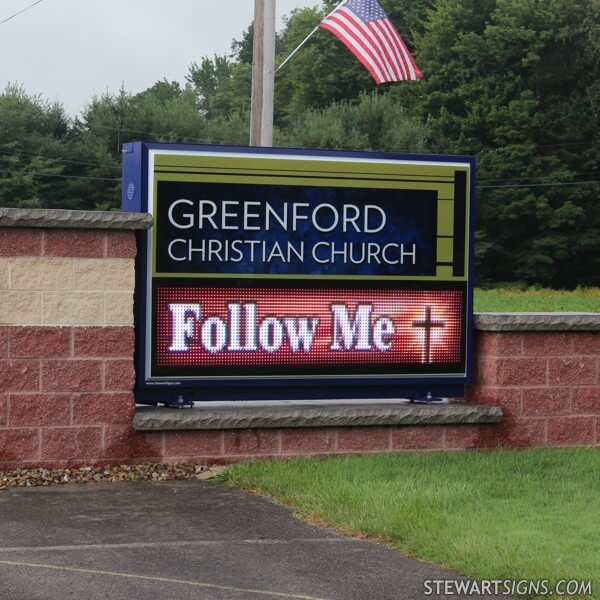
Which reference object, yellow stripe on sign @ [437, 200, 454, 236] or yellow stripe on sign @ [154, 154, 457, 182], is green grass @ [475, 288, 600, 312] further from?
yellow stripe on sign @ [154, 154, 457, 182]

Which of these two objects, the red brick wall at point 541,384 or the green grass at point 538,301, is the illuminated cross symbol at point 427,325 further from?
the green grass at point 538,301

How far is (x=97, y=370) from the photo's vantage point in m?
10.2

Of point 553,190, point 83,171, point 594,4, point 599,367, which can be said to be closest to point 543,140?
point 553,190

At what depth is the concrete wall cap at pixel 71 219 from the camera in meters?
9.90

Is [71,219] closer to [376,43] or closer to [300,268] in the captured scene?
[300,268]

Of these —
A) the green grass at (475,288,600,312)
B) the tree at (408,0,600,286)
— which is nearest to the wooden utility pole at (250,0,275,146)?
the green grass at (475,288,600,312)

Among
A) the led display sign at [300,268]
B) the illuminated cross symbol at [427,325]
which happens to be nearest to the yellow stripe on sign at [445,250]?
the led display sign at [300,268]

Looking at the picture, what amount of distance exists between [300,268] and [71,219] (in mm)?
1923

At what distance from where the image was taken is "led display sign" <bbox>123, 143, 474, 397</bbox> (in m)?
10.5

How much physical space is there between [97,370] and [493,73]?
55.6 metres

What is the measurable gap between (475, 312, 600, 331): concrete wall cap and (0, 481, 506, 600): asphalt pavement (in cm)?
294

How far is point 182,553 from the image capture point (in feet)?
24.6

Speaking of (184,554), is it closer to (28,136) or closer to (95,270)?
(95,270)

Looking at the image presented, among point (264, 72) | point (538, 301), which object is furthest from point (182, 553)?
point (538, 301)
